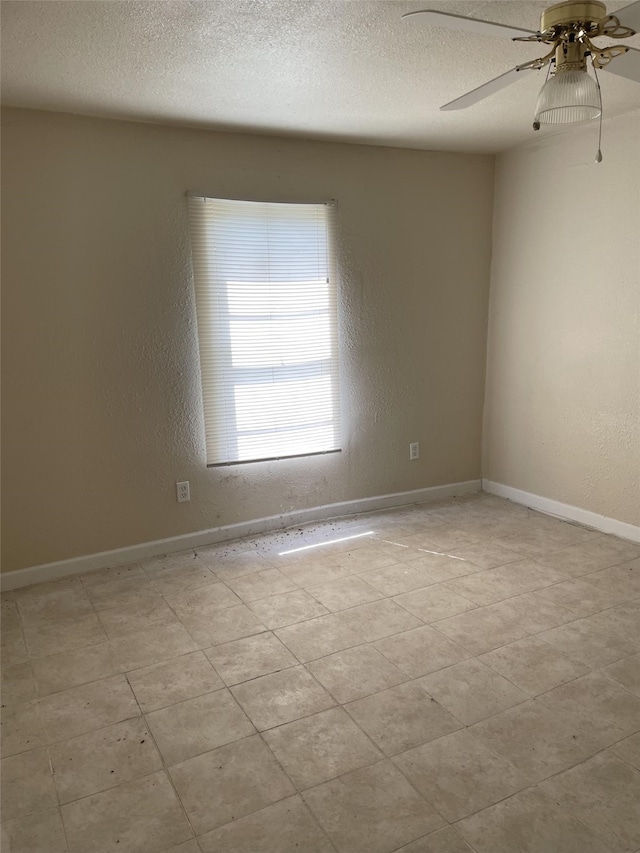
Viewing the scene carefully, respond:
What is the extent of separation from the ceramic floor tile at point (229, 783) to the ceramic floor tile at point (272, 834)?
0.03 m

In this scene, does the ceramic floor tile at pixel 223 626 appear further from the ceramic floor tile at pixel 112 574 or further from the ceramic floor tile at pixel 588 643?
the ceramic floor tile at pixel 588 643

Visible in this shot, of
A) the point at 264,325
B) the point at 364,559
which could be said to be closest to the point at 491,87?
the point at 264,325

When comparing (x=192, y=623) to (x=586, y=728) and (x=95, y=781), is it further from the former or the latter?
(x=586, y=728)

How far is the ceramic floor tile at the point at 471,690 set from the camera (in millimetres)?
2172

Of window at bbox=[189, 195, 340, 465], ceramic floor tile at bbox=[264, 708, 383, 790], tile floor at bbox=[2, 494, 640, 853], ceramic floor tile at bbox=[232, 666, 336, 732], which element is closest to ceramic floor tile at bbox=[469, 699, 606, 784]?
tile floor at bbox=[2, 494, 640, 853]

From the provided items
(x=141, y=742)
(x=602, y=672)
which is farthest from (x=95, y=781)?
(x=602, y=672)

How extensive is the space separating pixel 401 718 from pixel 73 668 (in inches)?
52.9

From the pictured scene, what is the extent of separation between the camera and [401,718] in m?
2.14

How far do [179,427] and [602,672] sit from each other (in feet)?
8.02

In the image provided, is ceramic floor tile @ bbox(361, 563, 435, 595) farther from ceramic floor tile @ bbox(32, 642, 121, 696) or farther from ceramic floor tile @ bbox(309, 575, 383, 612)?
ceramic floor tile @ bbox(32, 642, 121, 696)

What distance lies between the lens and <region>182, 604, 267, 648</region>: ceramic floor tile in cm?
270

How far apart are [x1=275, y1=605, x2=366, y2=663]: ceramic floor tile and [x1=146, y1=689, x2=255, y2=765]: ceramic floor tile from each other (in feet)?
1.31

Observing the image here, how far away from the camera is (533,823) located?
1696 millimetres

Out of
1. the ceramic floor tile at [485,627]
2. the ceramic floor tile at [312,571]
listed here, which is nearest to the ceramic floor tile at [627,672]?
the ceramic floor tile at [485,627]
